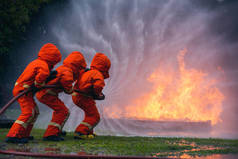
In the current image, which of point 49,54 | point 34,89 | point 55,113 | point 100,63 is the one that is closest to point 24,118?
point 34,89

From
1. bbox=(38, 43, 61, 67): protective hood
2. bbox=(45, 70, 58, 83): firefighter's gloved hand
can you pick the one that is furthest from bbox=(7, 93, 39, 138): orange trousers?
bbox=(38, 43, 61, 67): protective hood

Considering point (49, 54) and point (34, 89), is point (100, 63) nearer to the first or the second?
point (49, 54)

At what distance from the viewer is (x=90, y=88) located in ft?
23.6

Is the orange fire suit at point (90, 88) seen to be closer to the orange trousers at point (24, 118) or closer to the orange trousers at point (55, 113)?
the orange trousers at point (55, 113)

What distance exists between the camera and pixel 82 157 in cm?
423

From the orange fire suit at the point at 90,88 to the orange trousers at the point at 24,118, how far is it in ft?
4.66

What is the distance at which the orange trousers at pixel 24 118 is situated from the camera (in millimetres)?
5855

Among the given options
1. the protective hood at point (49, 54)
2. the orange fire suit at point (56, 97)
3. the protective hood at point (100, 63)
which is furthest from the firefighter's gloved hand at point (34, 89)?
the protective hood at point (100, 63)

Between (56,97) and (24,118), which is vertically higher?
(56,97)

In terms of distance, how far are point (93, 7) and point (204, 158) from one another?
69.5ft

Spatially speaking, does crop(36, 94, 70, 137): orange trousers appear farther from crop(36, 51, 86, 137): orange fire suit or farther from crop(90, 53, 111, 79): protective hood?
crop(90, 53, 111, 79): protective hood

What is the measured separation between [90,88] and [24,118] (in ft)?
6.24

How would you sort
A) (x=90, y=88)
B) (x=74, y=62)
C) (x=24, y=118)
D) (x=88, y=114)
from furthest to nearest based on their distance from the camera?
1. (x=88, y=114)
2. (x=90, y=88)
3. (x=74, y=62)
4. (x=24, y=118)

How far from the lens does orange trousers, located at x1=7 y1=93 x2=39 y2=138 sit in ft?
19.2
